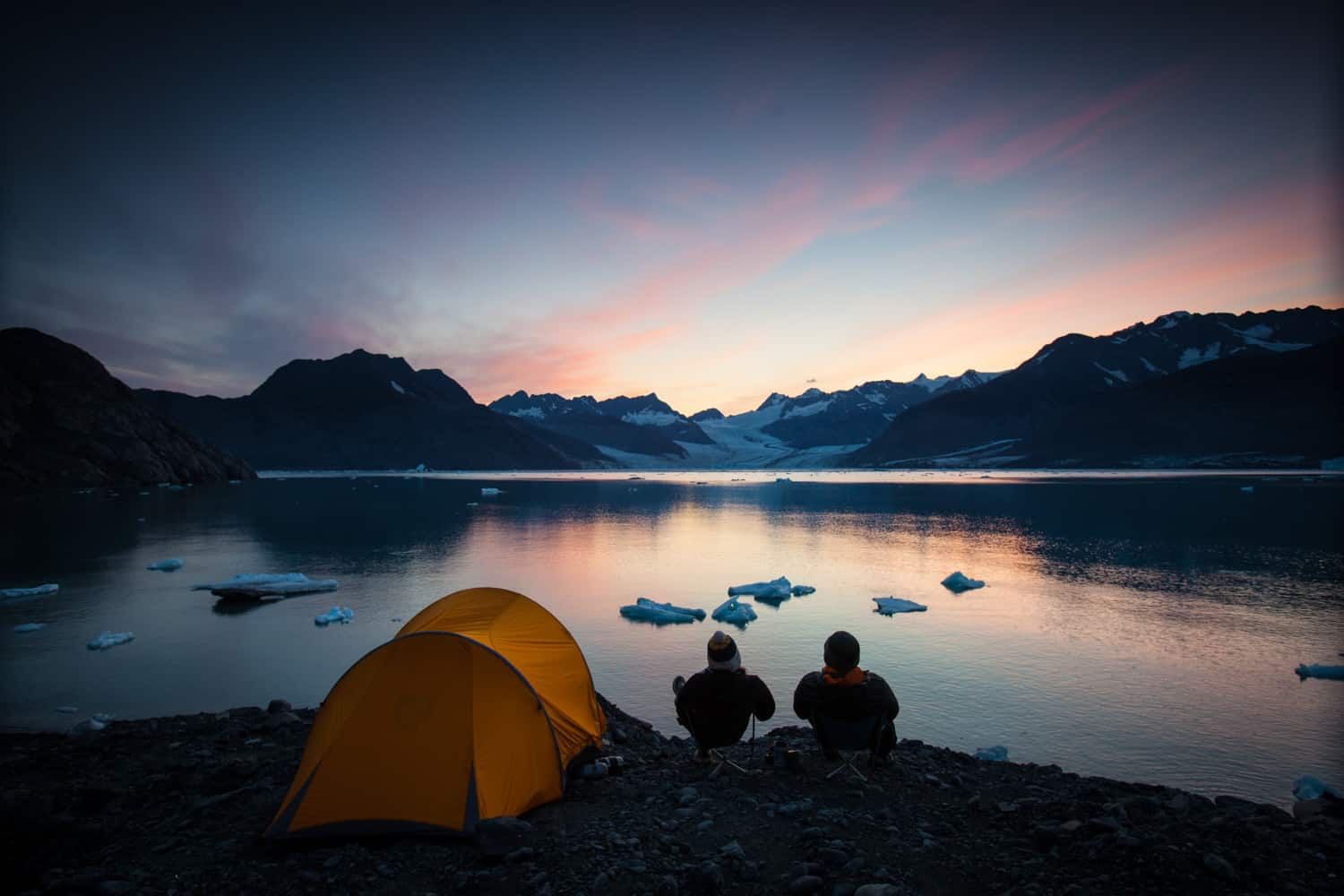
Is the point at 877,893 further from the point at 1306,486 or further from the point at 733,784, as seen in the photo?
the point at 1306,486

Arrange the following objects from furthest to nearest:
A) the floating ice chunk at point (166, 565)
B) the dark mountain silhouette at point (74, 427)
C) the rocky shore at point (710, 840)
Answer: the dark mountain silhouette at point (74, 427) < the floating ice chunk at point (166, 565) < the rocky shore at point (710, 840)

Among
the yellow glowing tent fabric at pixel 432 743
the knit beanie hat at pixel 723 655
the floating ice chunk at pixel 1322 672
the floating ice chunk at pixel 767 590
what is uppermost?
the knit beanie hat at pixel 723 655

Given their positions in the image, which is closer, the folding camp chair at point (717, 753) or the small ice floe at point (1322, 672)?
the folding camp chair at point (717, 753)

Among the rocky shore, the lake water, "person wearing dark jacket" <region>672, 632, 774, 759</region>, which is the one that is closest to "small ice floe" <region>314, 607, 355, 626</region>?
the lake water

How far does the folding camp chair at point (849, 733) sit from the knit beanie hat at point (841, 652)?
27.3 inches

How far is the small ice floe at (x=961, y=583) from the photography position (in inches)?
880

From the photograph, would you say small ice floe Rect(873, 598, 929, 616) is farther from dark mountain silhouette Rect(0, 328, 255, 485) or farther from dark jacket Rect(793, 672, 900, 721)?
dark mountain silhouette Rect(0, 328, 255, 485)

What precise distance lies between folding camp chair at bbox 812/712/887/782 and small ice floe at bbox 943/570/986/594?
16.2 m

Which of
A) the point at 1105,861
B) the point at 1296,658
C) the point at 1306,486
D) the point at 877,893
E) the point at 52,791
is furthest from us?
the point at 1306,486

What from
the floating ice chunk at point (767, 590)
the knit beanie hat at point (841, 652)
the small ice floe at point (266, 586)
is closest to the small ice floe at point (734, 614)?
the floating ice chunk at point (767, 590)

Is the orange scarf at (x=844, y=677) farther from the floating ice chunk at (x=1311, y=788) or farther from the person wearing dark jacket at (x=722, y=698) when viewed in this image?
the floating ice chunk at (x=1311, y=788)

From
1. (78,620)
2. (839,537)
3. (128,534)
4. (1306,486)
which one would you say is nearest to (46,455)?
(128,534)

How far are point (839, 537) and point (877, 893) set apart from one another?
34.4 m

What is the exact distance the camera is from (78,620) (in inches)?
684
